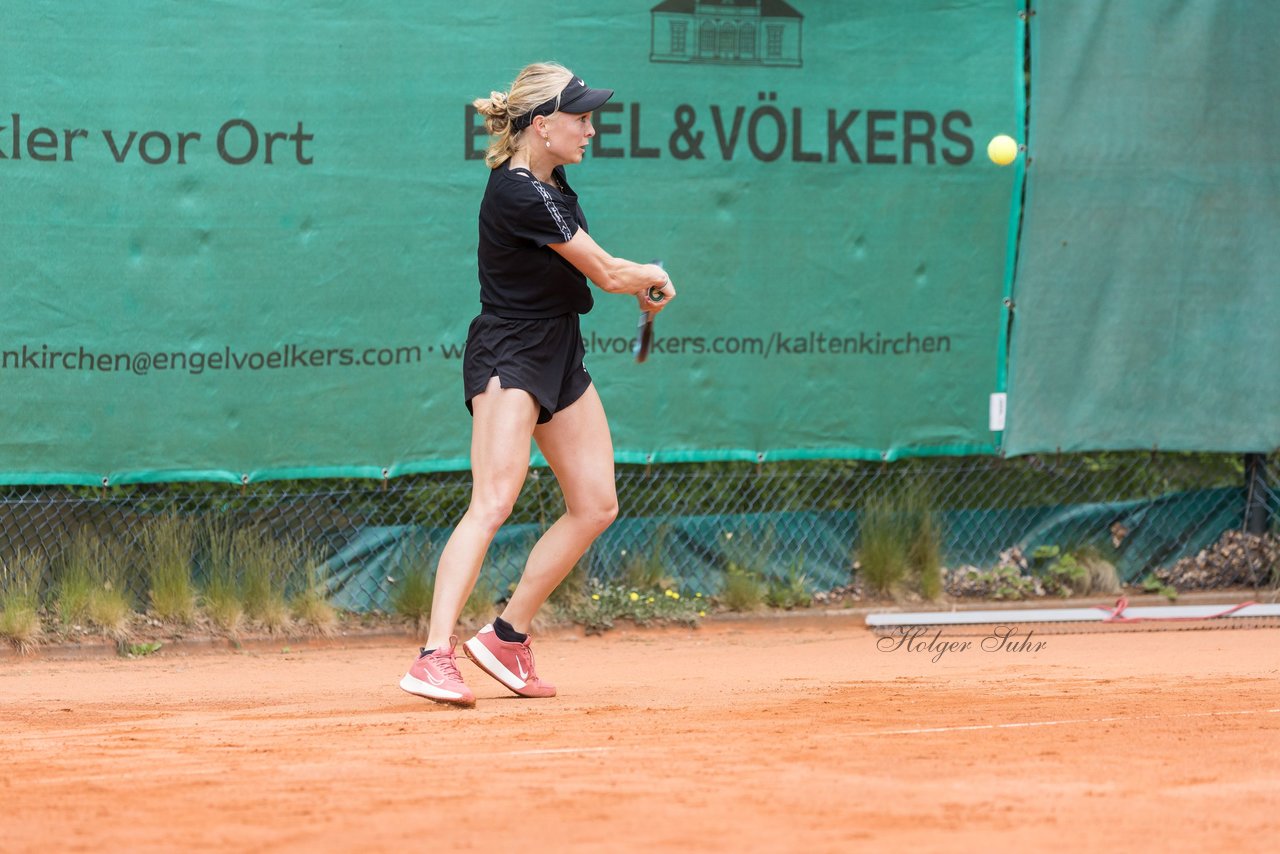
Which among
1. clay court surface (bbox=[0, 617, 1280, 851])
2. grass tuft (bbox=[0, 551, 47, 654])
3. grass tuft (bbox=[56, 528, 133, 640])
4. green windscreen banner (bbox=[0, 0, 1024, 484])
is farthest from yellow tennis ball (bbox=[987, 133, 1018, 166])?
grass tuft (bbox=[0, 551, 47, 654])

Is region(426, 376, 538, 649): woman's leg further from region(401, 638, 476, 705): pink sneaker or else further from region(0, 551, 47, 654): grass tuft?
region(0, 551, 47, 654): grass tuft

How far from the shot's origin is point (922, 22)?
716cm

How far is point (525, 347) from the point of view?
4750 mm

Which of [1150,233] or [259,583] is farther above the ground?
[1150,233]

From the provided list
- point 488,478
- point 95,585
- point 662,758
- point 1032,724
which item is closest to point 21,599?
point 95,585

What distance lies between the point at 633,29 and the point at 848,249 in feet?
4.25

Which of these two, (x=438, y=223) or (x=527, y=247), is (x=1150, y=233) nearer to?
(x=438, y=223)

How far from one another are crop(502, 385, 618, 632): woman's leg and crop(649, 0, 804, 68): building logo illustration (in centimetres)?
238

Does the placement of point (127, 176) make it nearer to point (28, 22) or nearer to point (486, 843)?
point (28, 22)

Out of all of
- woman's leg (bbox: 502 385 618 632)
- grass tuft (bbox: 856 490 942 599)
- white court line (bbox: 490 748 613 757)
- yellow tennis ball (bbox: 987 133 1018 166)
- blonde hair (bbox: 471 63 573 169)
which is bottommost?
grass tuft (bbox: 856 490 942 599)

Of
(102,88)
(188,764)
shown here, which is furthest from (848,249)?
(188,764)

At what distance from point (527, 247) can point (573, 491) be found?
2.43 ft

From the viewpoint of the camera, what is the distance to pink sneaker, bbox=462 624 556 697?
4.86m

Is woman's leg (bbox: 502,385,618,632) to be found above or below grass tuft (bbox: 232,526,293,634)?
above
